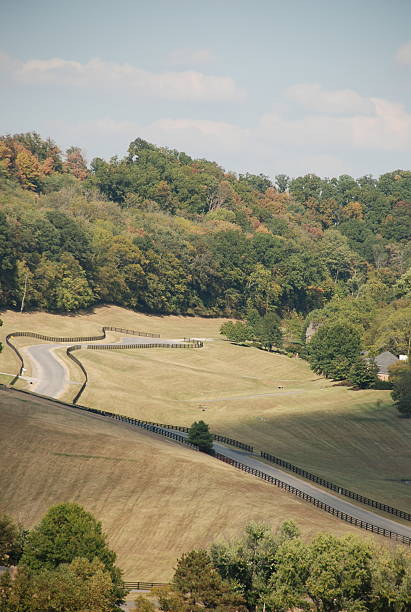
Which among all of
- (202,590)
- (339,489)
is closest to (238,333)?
(339,489)

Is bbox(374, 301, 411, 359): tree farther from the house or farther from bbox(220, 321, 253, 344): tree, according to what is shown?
bbox(220, 321, 253, 344): tree

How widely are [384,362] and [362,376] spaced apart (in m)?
14.4

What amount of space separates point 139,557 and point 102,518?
6.09 m

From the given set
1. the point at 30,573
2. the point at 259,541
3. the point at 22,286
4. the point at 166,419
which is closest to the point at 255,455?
the point at 166,419

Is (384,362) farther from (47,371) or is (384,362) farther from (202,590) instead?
(202,590)

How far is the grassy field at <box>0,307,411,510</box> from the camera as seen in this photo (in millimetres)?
101750

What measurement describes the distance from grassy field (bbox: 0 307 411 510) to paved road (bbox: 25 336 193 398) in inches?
101

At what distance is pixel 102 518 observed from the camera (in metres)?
65.6

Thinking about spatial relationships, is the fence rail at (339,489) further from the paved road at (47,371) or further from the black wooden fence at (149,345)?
the black wooden fence at (149,345)

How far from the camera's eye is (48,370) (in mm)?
125438

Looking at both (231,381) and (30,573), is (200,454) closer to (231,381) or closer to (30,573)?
(30,573)

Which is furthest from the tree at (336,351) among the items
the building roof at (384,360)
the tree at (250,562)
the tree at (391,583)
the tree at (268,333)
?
the tree at (391,583)

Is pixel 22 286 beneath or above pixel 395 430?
above

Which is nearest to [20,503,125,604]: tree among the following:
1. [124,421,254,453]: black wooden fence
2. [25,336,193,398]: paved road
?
[124,421,254,453]: black wooden fence
